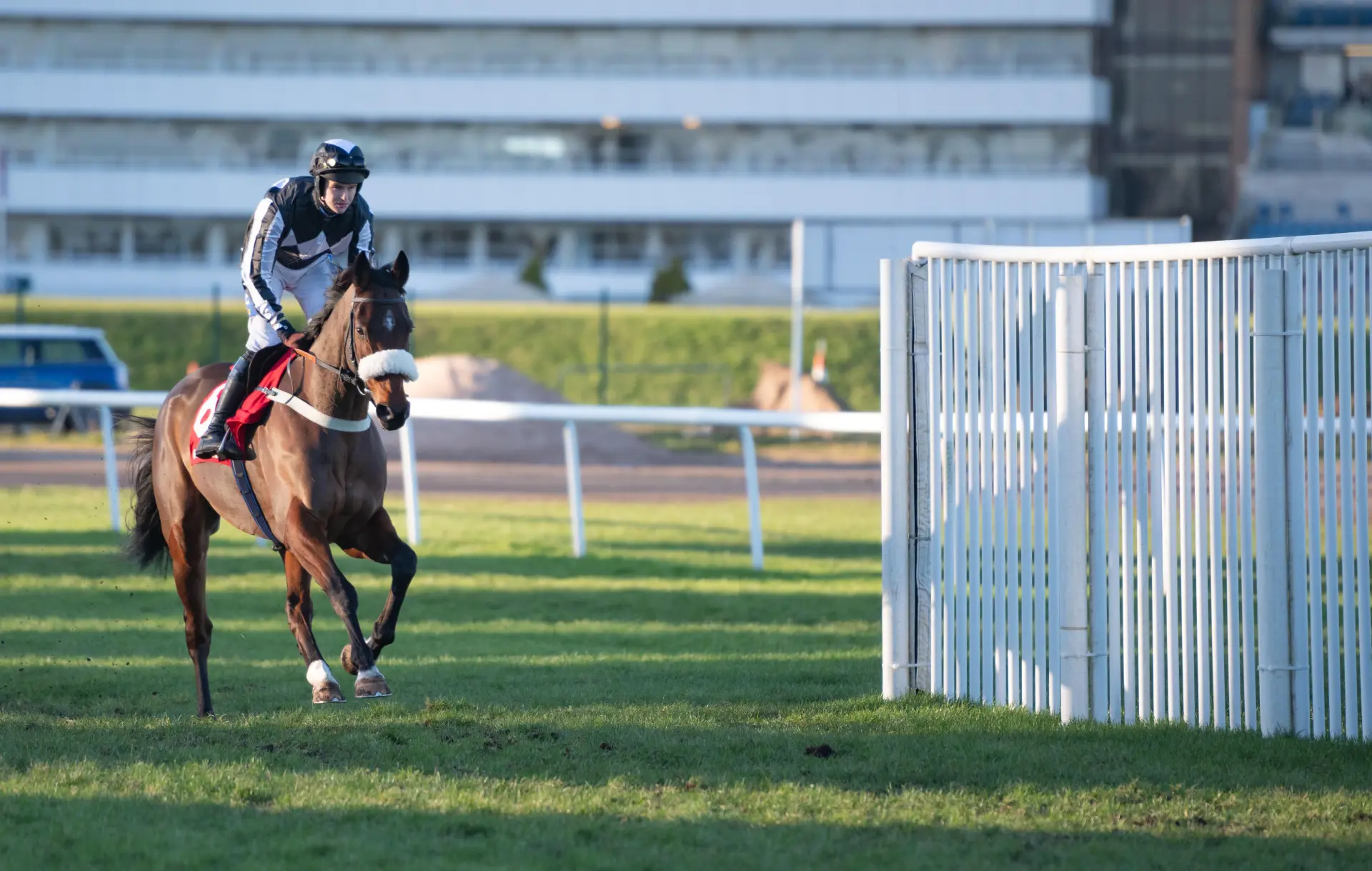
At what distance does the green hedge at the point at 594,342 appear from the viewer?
3250 cm

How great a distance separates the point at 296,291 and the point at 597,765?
2935 mm

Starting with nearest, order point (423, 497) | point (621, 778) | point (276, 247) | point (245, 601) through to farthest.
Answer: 1. point (621, 778)
2. point (276, 247)
3. point (245, 601)
4. point (423, 497)

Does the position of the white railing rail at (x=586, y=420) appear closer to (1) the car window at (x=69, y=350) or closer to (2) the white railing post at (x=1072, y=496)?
(2) the white railing post at (x=1072, y=496)

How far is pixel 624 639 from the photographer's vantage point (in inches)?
362

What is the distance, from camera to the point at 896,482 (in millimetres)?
6977

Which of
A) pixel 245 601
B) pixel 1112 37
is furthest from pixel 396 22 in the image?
pixel 245 601

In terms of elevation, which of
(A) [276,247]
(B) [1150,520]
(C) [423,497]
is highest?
(A) [276,247]

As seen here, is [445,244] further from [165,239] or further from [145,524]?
[145,524]

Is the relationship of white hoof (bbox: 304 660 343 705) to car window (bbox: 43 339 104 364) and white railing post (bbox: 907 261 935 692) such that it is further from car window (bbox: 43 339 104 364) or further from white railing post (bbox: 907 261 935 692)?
car window (bbox: 43 339 104 364)

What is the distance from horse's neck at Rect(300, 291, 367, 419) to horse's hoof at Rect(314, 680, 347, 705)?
104cm

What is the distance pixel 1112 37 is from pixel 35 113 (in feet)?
106

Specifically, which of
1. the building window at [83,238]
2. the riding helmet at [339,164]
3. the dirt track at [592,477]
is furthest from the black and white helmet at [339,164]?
the building window at [83,238]

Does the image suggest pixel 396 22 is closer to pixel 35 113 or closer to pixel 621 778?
pixel 35 113

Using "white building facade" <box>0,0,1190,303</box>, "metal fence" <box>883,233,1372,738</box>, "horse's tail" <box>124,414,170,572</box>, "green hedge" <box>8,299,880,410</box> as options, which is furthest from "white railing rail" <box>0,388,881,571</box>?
"white building facade" <box>0,0,1190,303</box>
